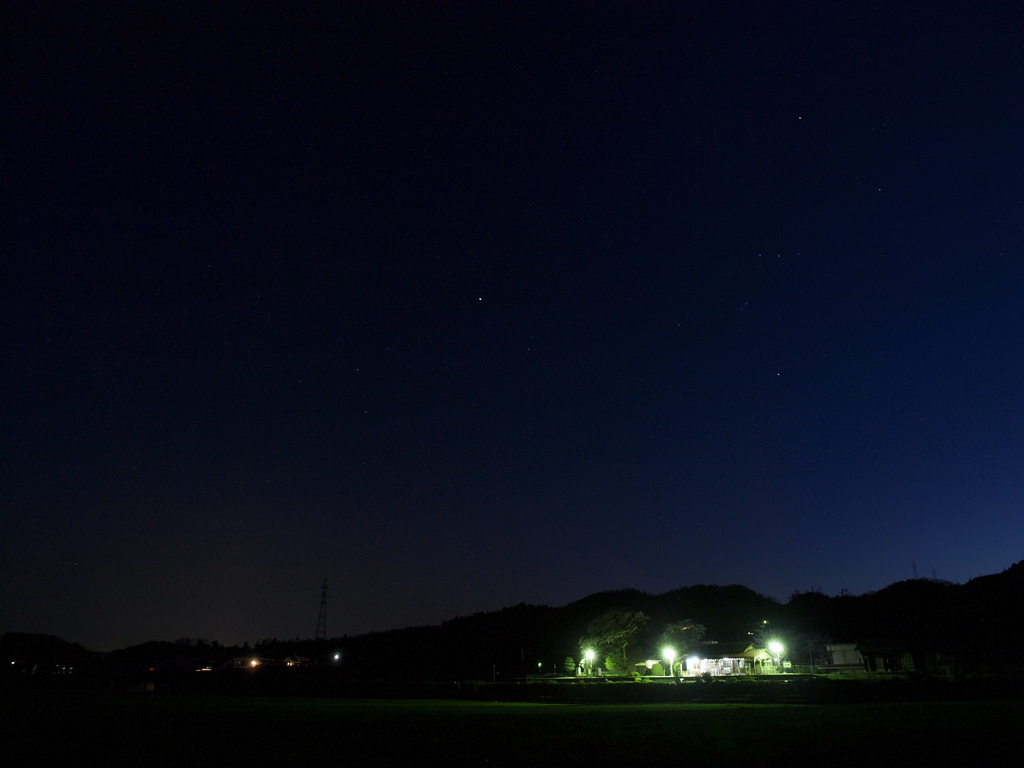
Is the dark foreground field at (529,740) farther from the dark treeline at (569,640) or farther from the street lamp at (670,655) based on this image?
the street lamp at (670,655)

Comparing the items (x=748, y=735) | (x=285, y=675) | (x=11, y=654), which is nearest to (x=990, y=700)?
(x=748, y=735)

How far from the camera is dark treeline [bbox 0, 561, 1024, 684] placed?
3078 inches

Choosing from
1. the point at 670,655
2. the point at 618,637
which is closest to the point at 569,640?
the point at 618,637

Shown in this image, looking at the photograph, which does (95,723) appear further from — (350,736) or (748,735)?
(748,735)

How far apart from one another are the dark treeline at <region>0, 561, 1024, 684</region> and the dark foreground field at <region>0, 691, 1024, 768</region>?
39469mm

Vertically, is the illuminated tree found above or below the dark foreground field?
above

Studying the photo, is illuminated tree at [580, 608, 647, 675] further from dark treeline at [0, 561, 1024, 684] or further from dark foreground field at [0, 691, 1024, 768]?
dark foreground field at [0, 691, 1024, 768]

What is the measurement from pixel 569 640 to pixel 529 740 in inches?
4369

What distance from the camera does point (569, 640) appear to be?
406ft

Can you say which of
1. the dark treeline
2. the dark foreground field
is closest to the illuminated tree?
the dark treeline

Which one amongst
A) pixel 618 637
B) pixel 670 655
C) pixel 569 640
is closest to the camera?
pixel 670 655

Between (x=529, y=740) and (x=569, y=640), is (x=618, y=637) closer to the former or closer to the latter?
(x=569, y=640)

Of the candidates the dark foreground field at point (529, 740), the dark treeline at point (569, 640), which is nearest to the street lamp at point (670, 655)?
the dark treeline at point (569, 640)

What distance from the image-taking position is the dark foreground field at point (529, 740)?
14.7 metres
